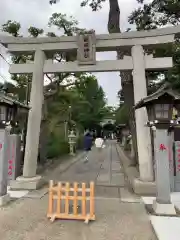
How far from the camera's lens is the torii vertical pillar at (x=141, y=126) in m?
7.34

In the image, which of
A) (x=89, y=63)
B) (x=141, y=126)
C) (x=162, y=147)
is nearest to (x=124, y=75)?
(x=89, y=63)

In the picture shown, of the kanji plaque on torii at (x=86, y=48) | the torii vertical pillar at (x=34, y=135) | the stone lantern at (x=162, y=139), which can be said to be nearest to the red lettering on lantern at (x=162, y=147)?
the stone lantern at (x=162, y=139)

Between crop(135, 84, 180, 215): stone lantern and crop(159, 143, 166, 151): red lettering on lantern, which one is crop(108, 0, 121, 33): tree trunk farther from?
crop(159, 143, 166, 151): red lettering on lantern

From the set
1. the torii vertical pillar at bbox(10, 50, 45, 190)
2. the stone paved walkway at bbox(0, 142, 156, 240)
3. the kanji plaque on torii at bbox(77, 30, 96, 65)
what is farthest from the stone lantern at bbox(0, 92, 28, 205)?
the kanji plaque on torii at bbox(77, 30, 96, 65)

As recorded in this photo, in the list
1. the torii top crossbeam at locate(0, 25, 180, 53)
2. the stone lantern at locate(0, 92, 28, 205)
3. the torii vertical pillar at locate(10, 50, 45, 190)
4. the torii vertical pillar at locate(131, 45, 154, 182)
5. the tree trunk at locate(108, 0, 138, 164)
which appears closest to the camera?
the stone lantern at locate(0, 92, 28, 205)

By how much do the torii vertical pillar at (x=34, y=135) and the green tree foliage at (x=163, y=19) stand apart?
20.6 ft

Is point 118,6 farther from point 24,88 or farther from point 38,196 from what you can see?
point 38,196

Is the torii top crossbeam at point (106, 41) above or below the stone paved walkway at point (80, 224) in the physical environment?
above

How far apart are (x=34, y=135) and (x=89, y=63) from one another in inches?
129

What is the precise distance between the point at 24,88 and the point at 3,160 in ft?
31.3

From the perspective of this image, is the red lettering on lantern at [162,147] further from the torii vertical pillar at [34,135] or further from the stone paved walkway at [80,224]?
the torii vertical pillar at [34,135]

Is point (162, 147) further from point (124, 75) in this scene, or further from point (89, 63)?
point (124, 75)

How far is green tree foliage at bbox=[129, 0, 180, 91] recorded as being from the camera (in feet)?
36.8

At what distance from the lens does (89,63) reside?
26.5ft
